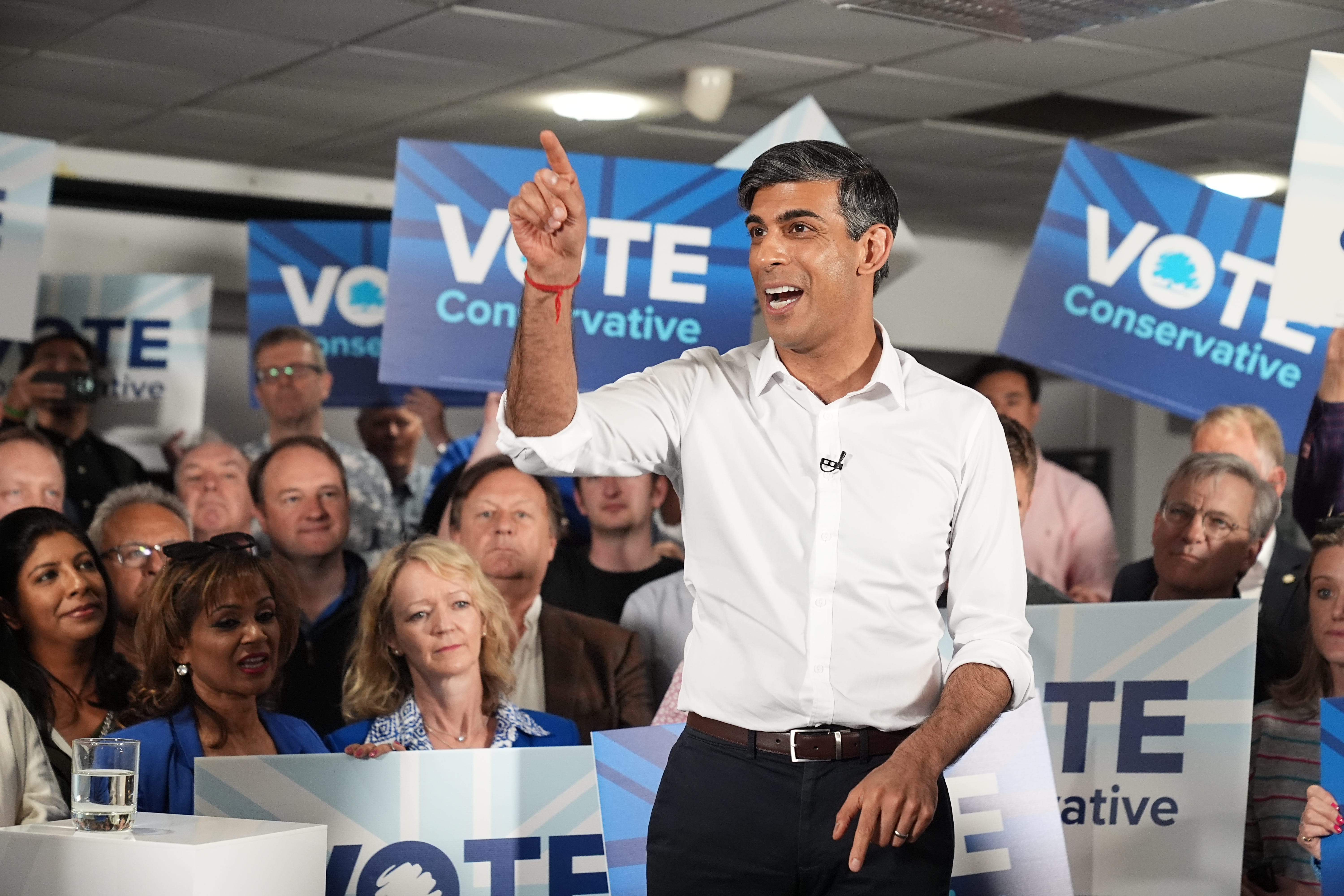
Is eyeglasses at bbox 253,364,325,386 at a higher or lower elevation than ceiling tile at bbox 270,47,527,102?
lower

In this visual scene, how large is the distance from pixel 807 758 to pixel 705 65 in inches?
155

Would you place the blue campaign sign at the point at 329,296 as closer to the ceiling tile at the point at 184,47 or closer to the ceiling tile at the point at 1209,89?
the ceiling tile at the point at 184,47

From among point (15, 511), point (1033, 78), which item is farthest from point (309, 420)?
point (1033, 78)

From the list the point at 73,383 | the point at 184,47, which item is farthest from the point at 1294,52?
the point at 73,383

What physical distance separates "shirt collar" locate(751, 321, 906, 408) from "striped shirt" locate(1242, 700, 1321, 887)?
1662 mm

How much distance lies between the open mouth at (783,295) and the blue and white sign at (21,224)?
329 cm

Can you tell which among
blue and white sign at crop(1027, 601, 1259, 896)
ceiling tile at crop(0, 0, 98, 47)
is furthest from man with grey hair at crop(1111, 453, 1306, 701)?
ceiling tile at crop(0, 0, 98, 47)

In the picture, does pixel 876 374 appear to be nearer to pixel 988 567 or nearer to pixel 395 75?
pixel 988 567

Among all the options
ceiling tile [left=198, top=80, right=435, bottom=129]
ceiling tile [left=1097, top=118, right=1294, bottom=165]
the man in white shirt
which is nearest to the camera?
the man in white shirt

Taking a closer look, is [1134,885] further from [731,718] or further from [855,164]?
[855,164]

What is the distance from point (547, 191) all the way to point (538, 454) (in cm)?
29

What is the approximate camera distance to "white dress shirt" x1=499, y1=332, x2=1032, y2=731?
6.16 feet

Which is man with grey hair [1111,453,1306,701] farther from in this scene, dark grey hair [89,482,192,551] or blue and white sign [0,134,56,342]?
blue and white sign [0,134,56,342]

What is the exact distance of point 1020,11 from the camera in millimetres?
4586
